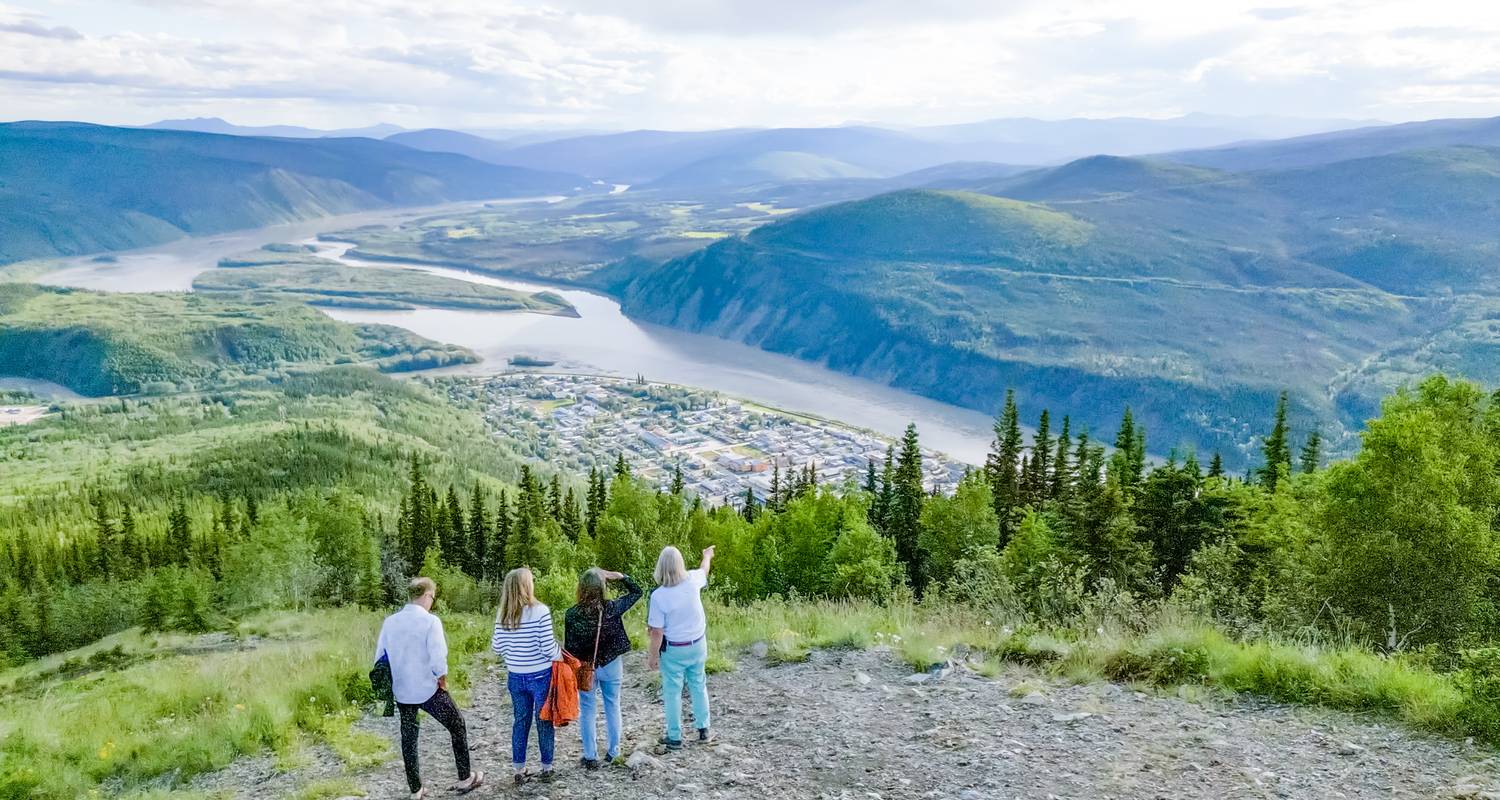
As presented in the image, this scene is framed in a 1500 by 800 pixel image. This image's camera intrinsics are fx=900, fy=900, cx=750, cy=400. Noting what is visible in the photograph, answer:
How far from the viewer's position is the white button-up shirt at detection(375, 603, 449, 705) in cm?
1008

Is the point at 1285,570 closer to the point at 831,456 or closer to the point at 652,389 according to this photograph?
the point at 831,456

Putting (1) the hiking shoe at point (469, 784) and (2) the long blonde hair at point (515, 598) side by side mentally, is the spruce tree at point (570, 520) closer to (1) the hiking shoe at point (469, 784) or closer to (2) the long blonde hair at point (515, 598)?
(1) the hiking shoe at point (469, 784)

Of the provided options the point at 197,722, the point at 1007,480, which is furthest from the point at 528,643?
the point at 1007,480

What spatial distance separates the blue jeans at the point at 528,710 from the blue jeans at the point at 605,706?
0.41 meters

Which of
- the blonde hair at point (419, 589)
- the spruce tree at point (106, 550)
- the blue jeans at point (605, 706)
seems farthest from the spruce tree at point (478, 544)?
the blonde hair at point (419, 589)

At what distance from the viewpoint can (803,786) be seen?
10.0 meters

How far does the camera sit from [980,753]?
34.5 ft

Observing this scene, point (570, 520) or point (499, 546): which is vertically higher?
point (570, 520)

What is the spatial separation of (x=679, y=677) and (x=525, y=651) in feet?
6.36

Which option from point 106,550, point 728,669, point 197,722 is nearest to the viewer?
point 197,722

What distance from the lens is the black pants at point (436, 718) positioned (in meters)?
10.3

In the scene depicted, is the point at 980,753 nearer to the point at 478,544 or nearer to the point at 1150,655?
the point at 1150,655

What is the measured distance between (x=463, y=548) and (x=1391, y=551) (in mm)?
59560

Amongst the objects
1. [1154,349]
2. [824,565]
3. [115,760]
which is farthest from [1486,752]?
[1154,349]
